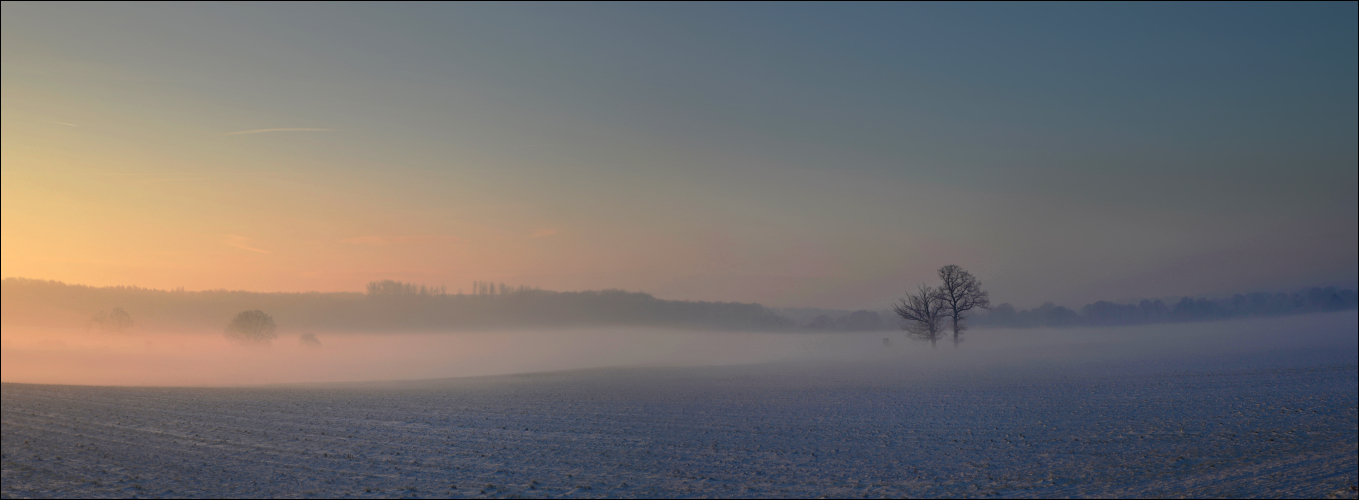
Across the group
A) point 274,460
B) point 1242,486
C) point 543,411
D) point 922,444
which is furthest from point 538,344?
point 1242,486

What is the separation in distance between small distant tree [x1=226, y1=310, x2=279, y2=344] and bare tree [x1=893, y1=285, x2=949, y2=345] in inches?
3952

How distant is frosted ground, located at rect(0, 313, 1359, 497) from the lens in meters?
15.1

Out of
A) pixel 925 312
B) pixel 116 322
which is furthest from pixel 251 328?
pixel 925 312

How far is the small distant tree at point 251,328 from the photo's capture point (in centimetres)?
10112

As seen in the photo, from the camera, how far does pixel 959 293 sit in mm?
55500

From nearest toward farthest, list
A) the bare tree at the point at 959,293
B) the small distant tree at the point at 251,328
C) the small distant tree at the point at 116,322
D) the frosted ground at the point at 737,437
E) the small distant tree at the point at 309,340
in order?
the frosted ground at the point at 737,437, the small distant tree at the point at 116,322, the bare tree at the point at 959,293, the small distant tree at the point at 251,328, the small distant tree at the point at 309,340

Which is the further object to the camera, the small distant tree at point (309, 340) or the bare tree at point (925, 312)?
the small distant tree at point (309, 340)

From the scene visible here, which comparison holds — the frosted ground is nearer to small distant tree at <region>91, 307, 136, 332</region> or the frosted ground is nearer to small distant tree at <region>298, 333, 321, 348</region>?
small distant tree at <region>91, 307, 136, 332</region>

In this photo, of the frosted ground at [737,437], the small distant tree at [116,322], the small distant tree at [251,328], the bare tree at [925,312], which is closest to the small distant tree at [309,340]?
the small distant tree at [251,328]

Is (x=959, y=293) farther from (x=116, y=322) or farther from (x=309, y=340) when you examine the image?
(x=309, y=340)

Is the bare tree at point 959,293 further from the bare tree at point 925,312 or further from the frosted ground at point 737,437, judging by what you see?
the frosted ground at point 737,437

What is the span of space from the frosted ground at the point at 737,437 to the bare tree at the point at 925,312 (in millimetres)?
19936

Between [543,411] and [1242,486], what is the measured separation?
22.8 metres

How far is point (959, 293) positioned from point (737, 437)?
42077 mm
